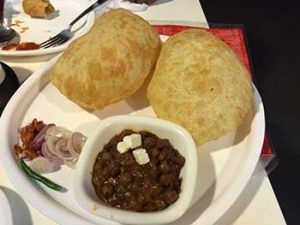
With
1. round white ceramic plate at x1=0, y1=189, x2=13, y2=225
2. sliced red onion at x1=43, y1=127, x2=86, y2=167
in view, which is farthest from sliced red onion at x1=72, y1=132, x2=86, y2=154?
round white ceramic plate at x1=0, y1=189, x2=13, y2=225

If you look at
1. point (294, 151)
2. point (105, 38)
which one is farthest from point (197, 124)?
point (294, 151)

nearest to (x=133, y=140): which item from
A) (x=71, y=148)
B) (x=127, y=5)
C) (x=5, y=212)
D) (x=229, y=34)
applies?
(x=71, y=148)

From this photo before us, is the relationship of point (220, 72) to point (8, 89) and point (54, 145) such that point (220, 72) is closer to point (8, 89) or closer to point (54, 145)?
point (54, 145)

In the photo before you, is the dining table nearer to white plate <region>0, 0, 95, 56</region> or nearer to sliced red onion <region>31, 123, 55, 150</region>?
sliced red onion <region>31, 123, 55, 150</region>

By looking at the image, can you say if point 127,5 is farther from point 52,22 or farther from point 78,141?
point 78,141

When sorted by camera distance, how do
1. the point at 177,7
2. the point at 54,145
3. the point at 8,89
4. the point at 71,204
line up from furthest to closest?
the point at 177,7, the point at 8,89, the point at 54,145, the point at 71,204

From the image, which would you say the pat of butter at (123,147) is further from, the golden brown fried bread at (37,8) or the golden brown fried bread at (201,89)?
the golden brown fried bread at (37,8)
